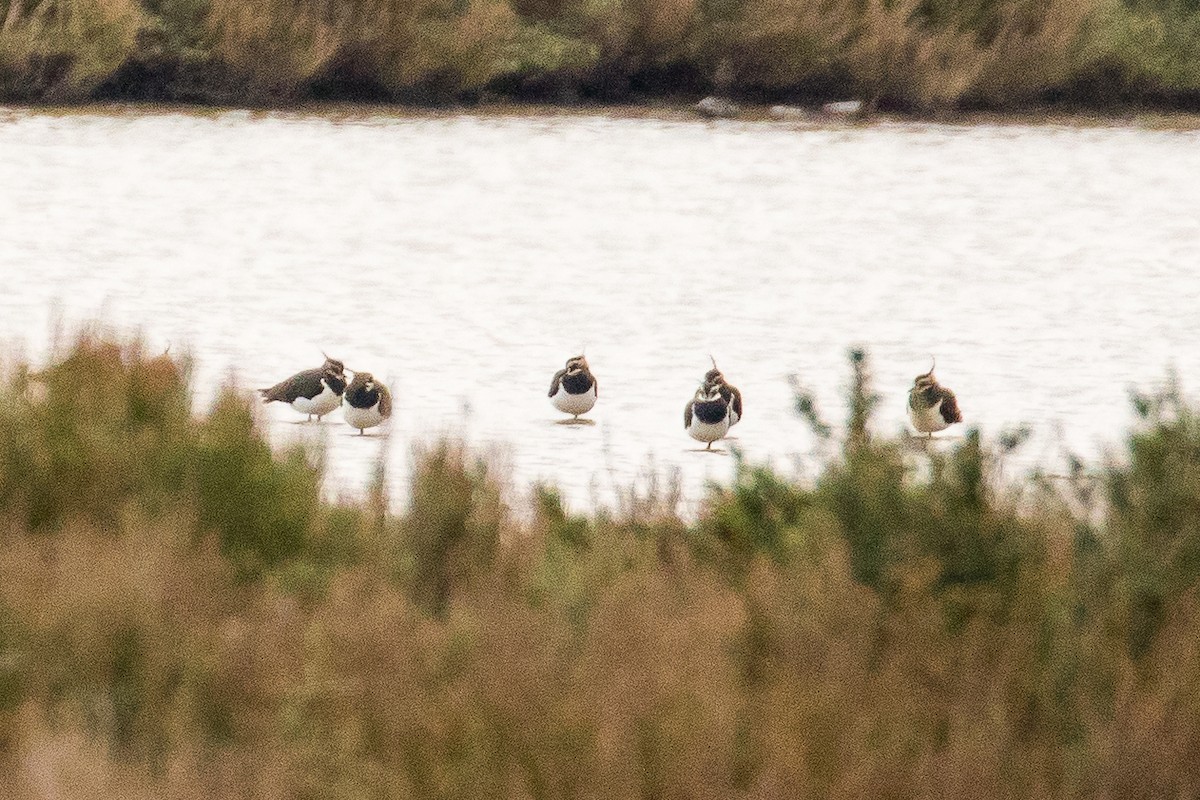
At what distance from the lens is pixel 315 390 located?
359 inches

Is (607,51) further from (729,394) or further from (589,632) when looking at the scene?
(589,632)

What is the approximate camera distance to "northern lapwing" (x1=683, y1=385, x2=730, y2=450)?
8.44 m

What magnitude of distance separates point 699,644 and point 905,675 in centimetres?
44

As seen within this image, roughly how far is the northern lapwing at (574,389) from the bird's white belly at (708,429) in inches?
25.9

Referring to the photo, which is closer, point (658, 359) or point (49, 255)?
point (658, 359)

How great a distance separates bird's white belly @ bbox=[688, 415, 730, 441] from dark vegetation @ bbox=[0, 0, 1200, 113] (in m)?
18.0

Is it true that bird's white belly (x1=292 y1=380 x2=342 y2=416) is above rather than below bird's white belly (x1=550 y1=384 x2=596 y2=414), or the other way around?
below

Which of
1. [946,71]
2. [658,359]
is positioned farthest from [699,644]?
[946,71]

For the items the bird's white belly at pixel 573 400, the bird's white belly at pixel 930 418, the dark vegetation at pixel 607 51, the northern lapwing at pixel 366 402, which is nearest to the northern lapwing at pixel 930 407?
the bird's white belly at pixel 930 418

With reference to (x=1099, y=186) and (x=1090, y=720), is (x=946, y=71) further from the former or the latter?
(x=1090, y=720)

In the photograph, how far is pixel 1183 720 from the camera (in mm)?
4109

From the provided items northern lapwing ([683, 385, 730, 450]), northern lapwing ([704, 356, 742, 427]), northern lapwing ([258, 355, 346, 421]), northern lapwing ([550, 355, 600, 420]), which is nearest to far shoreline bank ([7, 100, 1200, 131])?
northern lapwing ([258, 355, 346, 421])

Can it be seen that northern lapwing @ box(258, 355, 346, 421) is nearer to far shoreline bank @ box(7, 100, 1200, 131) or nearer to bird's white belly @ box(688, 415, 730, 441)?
bird's white belly @ box(688, 415, 730, 441)

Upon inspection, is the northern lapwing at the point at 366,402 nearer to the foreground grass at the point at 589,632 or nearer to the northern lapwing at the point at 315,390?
the northern lapwing at the point at 315,390
